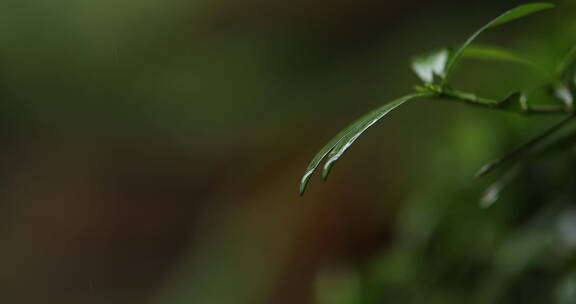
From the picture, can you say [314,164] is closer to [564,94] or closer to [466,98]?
[466,98]

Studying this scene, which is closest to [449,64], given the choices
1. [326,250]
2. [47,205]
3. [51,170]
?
[326,250]

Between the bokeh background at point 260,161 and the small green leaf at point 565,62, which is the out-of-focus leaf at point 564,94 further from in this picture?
the bokeh background at point 260,161

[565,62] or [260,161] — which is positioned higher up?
[565,62]

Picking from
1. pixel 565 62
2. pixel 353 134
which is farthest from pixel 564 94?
pixel 353 134

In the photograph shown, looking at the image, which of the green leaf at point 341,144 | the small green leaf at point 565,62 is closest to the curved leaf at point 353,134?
the green leaf at point 341,144

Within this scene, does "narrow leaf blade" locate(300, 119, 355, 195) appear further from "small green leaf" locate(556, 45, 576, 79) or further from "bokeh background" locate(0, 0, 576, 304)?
"bokeh background" locate(0, 0, 576, 304)

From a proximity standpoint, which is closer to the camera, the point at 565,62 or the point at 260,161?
the point at 565,62
